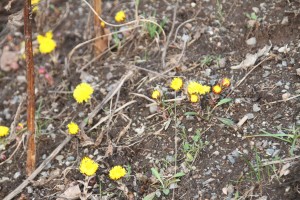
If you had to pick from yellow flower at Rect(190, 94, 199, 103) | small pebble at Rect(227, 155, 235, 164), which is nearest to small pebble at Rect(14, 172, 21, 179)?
yellow flower at Rect(190, 94, 199, 103)

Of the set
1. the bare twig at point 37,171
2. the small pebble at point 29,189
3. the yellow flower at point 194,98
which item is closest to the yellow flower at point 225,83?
the yellow flower at point 194,98

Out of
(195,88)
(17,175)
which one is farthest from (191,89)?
(17,175)

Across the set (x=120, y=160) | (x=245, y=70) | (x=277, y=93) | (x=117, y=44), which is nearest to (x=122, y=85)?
(x=117, y=44)

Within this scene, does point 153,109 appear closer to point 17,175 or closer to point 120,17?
point 120,17

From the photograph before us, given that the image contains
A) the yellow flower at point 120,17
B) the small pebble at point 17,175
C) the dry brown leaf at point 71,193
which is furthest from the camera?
the yellow flower at point 120,17

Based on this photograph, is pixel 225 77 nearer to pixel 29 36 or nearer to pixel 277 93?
pixel 277 93

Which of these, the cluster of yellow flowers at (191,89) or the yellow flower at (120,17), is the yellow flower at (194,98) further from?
the yellow flower at (120,17)
